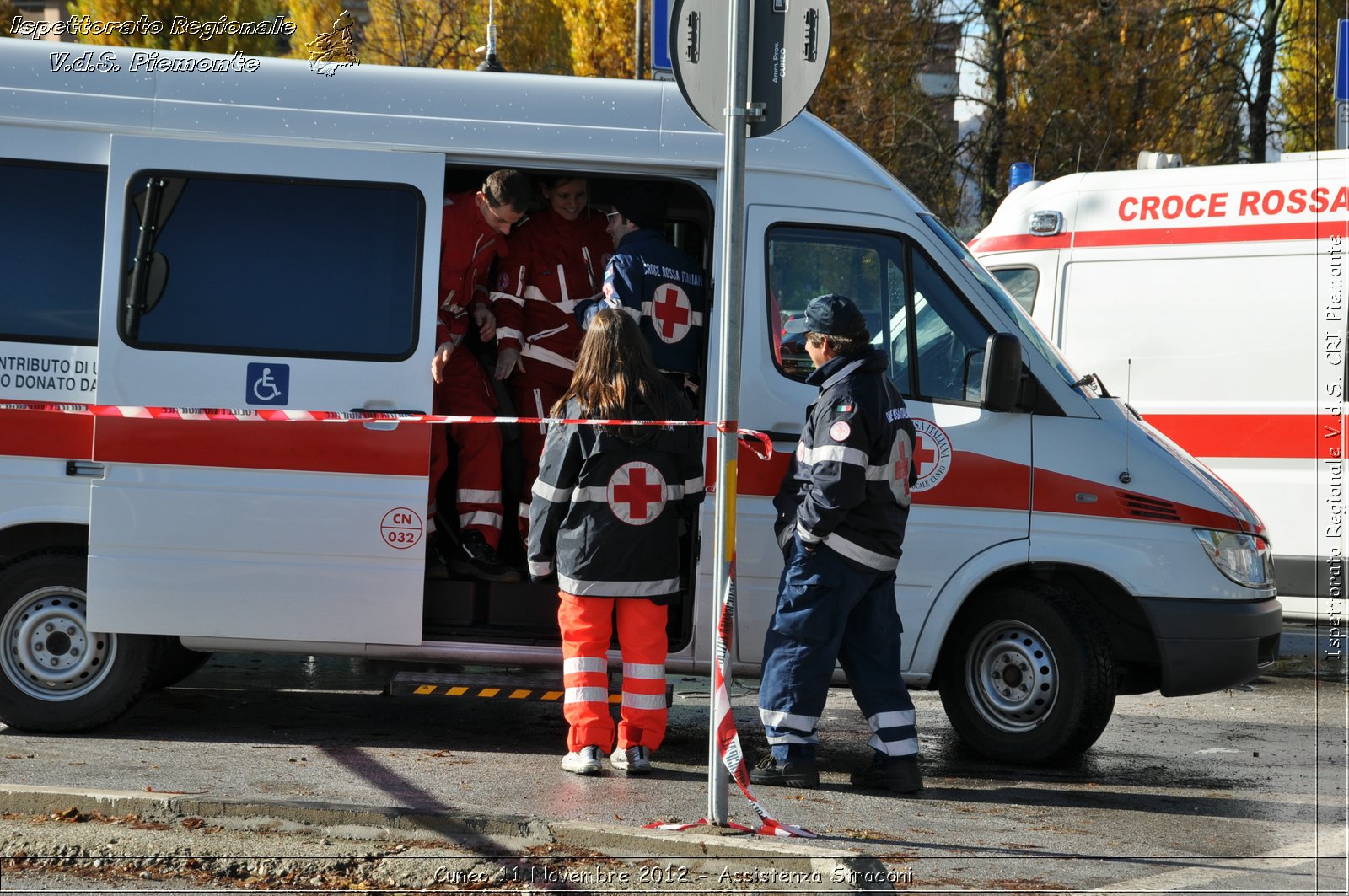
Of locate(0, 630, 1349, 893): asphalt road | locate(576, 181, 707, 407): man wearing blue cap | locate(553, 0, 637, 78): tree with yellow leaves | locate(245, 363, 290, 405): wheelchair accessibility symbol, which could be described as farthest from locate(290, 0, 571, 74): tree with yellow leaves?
locate(245, 363, 290, 405): wheelchair accessibility symbol

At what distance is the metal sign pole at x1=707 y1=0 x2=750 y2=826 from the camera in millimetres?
4703

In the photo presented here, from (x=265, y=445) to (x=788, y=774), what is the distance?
8.35 ft

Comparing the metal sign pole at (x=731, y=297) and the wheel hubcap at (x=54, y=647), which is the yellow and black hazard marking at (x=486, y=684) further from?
the metal sign pole at (x=731, y=297)

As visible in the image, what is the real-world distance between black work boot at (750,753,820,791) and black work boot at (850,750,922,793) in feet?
0.80

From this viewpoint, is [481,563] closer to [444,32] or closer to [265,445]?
[265,445]

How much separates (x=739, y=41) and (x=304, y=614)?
305cm

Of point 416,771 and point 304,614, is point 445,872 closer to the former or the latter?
point 416,771

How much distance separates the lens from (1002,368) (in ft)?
19.5

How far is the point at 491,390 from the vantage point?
22.2 ft

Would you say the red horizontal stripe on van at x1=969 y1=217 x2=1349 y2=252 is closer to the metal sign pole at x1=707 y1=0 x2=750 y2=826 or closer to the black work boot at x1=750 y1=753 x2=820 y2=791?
the black work boot at x1=750 y1=753 x2=820 y2=791

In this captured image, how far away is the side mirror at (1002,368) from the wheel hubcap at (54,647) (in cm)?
388

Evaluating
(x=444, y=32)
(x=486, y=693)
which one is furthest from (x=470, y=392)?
(x=444, y=32)

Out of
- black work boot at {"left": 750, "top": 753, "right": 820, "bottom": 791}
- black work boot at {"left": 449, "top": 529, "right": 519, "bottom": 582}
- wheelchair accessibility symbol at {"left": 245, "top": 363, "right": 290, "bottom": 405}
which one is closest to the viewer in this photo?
black work boot at {"left": 750, "top": 753, "right": 820, "bottom": 791}

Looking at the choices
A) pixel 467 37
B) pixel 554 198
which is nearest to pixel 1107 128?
pixel 467 37
